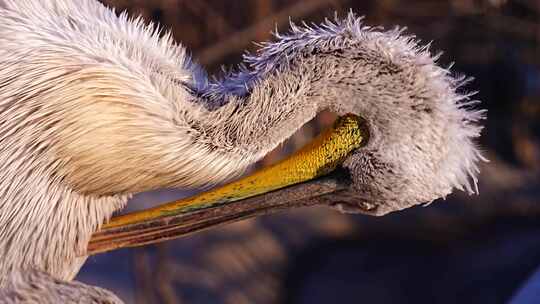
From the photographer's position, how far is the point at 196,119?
208 cm

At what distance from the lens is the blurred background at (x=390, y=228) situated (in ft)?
14.0

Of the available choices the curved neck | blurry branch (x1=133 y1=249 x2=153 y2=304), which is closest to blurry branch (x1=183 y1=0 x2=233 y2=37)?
blurry branch (x1=133 y1=249 x2=153 y2=304)

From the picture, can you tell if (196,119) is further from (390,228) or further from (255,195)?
(390,228)

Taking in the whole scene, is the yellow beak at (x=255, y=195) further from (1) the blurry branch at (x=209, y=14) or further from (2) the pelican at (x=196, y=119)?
(1) the blurry branch at (x=209, y=14)

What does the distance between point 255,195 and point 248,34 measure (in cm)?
205

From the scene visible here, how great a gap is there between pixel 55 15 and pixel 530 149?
3.61 meters

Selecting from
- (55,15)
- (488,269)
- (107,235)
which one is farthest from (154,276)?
(55,15)

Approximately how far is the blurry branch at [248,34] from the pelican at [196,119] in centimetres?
188

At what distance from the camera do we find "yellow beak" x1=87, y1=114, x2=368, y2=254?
2094mm

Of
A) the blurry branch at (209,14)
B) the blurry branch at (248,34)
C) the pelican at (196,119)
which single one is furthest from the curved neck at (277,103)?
the blurry branch at (209,14)

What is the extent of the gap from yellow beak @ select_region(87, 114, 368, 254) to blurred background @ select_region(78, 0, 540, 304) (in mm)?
1862

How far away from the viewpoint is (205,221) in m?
2.18

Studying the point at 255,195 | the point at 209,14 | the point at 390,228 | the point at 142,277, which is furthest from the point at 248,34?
the point at 255,195

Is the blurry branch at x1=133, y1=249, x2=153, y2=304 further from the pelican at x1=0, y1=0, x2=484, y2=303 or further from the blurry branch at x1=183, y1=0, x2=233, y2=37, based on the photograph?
the pelican at x1=0, y1=0, x2=484, y2=303
